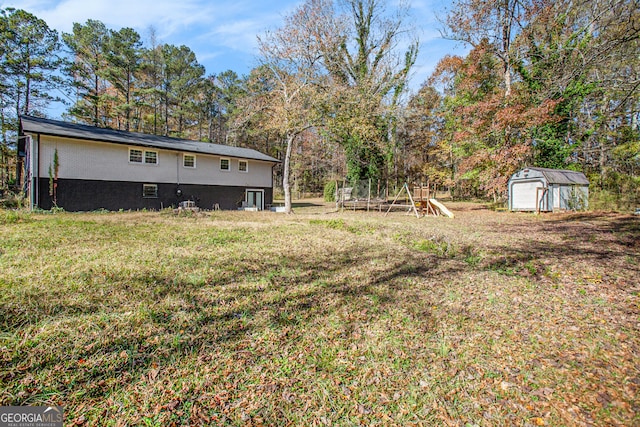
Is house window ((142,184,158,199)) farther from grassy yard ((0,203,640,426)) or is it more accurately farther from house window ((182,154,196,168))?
grassy yard ((0,203,640,426))

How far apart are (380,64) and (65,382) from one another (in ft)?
72.6

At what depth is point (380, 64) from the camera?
20219 millimetres

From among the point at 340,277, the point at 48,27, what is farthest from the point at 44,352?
the point at 48,27

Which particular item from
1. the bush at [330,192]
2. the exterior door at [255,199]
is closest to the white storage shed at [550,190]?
the bush at [330,192]

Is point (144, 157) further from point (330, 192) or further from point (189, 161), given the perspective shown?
point (330, 192)

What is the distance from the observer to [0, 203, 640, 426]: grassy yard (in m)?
2.23

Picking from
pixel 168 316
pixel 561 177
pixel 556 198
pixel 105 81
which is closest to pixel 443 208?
pixel 556 198

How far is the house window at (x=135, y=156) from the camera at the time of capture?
16094mm

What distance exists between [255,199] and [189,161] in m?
5.22

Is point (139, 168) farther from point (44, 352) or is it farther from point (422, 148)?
point (422, 148)

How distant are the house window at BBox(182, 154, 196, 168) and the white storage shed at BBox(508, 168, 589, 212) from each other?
19088 millimetres

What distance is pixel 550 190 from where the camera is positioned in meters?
15.6

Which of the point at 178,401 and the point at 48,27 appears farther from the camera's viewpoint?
the point at 48,27

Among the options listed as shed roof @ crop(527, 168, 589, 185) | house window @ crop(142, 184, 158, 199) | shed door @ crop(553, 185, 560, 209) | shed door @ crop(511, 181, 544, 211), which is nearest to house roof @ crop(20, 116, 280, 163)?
house window @ crop(142, 184, 158, 199)
